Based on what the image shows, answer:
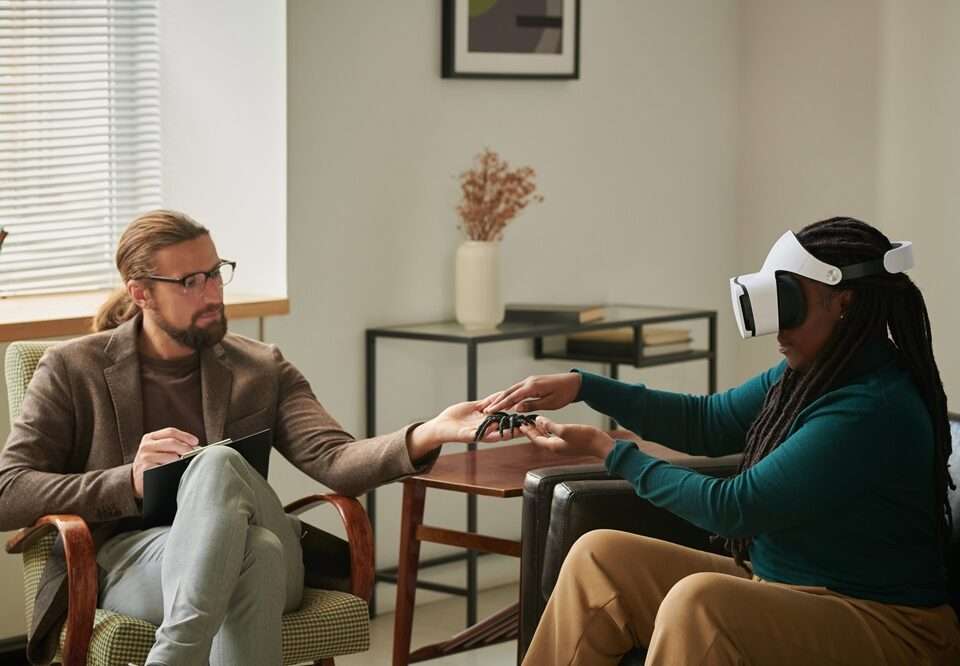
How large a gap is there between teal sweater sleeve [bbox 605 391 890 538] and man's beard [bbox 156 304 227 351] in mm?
1101

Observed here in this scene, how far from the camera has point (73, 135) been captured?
3869mm

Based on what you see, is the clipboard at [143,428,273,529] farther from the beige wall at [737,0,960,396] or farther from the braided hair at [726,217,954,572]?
the beige wall at [737,0,960,396]

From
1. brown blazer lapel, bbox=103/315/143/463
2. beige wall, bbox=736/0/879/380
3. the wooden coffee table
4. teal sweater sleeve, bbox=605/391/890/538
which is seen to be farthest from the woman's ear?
beige wall, bbox=736/0/879/380

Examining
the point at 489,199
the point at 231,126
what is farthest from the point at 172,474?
the point at 489,199

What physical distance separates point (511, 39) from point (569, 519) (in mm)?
1907

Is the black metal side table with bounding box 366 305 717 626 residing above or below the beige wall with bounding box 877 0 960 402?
below

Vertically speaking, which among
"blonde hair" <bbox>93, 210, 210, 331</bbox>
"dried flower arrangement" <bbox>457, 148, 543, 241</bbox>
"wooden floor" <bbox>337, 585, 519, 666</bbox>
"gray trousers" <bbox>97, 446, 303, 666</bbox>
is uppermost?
"dried flower arrangement" <bbox>457, 148, 543, 241</bbox>

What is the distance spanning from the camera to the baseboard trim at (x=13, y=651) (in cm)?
351

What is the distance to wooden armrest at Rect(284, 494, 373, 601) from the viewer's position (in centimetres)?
285

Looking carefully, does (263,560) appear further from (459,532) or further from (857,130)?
(857,130)

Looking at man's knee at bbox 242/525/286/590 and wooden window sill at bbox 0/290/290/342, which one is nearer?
man's knee at bbox 242/525/286/590

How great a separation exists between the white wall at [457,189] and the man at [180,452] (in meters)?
0.84

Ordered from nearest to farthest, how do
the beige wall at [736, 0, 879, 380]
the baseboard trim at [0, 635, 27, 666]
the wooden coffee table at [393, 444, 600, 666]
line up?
the wooden coffee table at [393, 444, 600, 666], the baseboard trim at [0, 635, 27, 666], the beige wall at [736, 0, 879, 380]

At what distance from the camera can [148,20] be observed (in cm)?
390
